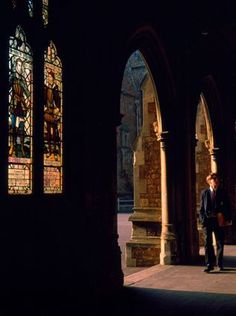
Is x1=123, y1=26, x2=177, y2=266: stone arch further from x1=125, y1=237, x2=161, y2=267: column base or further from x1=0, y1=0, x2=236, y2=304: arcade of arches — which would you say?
x1=125, y1=237, x2=161, y2=267: column base

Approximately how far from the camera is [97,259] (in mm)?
5703

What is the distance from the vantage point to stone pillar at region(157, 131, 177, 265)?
827 cm

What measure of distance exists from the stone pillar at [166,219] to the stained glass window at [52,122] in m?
3.63

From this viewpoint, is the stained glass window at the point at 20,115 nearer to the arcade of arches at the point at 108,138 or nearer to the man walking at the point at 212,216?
the arcade of arches at the point at 108,138

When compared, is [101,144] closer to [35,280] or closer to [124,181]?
[35,280]

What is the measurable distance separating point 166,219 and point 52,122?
4.04m

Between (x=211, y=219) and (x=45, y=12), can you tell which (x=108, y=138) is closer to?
(x=45, y=12)

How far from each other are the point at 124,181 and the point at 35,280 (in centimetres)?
3378

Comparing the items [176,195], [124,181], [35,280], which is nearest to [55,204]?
[35,280]

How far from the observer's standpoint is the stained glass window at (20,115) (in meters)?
4.49

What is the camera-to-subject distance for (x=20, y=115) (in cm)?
463

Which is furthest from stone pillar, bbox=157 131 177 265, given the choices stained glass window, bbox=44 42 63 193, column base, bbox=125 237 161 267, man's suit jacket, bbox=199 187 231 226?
stained glass window, bbox=44 42 63 193

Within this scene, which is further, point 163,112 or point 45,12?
point 163,112

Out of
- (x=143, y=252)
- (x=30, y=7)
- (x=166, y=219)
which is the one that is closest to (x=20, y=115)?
(x=30, y=7)
